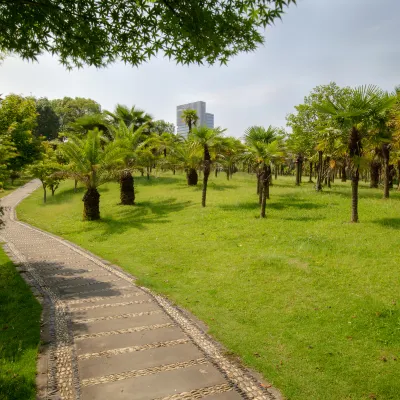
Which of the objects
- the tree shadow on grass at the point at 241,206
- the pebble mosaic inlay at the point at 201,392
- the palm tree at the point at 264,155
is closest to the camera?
the pebble mosaic inlay at the point at 201,392

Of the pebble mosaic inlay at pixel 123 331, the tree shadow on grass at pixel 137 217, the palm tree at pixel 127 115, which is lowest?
the pebble mosaic inlay at pixel 123 331

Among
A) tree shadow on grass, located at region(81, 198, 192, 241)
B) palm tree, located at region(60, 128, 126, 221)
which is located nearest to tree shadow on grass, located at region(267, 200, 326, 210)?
tree shadow on grass, located at region(81, 198, 192, 241)

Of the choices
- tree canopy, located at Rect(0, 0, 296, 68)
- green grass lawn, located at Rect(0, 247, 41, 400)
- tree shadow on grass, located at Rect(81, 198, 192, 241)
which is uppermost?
tree canopy, located at Rect(0, 0, 296, 68)

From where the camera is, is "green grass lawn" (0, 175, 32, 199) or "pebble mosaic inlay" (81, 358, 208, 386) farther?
"green grass lawn" (0, 175, 32, 199)

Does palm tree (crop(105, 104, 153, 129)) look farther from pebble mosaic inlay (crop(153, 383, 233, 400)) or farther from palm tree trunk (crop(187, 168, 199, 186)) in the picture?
pebble mosaic inlay (crop(153, 383, 233, 400))

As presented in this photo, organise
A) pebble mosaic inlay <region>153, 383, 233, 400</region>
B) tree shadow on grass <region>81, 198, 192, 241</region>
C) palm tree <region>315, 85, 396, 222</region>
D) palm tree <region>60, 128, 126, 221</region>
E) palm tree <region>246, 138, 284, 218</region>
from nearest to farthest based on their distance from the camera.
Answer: pebble mosaic inlay <region>153, 383, 233, 400</region>, palm tree <region>315, 85, 396, 222</region>, palm tree <region>246, 138, 284, 218</region>, tree shadow on grass <region>81, 198, 192, 241</region>, palm tree <region>60, 128, 126, 221</region>

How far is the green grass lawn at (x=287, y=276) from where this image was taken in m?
6.47

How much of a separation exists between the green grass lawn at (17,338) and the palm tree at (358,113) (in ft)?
45.4

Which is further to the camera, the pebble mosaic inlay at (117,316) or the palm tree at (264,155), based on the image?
the palm tree at (264,155)

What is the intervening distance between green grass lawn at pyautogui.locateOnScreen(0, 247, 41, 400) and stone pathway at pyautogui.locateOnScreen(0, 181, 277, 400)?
22cm

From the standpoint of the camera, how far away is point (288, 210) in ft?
63.5

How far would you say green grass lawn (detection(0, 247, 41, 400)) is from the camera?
17.6ft

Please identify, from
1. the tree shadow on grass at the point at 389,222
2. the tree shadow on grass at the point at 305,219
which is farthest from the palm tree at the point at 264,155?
the tree shadow on grass at the point at 389,222

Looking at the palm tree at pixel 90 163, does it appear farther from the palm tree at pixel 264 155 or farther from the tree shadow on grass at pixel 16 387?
the tree shadow on grass at pixel 16 387
